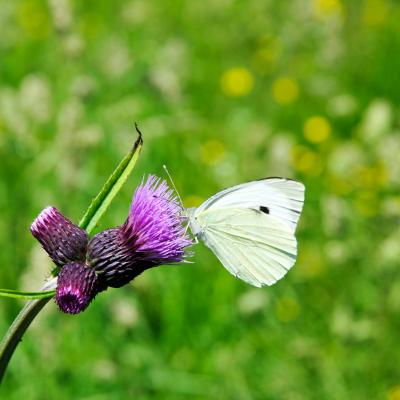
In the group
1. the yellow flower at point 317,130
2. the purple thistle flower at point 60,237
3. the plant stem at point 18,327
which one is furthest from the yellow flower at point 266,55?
the plant stem at point 18,327

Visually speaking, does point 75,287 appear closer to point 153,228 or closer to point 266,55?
point 153,228

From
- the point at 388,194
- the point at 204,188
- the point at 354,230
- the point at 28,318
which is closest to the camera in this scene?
the point at 28,318

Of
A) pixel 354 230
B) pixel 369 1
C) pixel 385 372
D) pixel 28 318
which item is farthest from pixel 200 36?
pixel 28 318

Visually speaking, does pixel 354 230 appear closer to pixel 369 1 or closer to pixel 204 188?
pixel 204 188

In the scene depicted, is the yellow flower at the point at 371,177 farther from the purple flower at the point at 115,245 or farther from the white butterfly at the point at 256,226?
the purple flower at the point at 115,245

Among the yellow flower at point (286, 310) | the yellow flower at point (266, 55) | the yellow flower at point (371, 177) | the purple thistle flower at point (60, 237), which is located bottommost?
the yellow flower at point (286, 310)

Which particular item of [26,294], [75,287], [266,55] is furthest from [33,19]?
[26,294]

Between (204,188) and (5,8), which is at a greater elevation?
(5,8)

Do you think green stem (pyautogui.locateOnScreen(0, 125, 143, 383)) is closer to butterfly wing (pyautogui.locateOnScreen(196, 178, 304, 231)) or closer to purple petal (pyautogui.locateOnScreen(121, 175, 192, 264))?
purple petal (pyautogui.locateOnScreen(121, 175, 192, 264))
